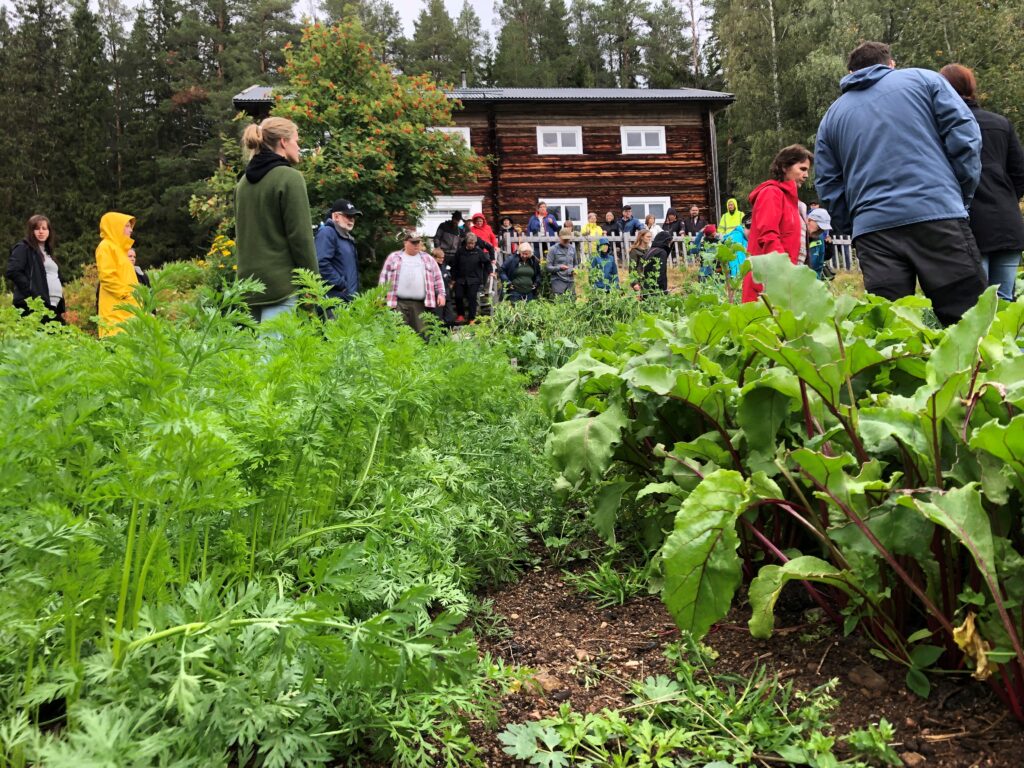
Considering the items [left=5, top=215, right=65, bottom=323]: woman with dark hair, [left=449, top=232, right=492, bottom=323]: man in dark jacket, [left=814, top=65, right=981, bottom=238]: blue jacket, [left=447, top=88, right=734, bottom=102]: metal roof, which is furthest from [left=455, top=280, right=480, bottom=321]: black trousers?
[left=447, top=88, right=734, bottom=102]: metal roof

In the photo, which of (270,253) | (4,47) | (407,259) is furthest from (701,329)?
(4,47)

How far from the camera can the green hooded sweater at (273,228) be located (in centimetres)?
438

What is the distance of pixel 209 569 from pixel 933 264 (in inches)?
143

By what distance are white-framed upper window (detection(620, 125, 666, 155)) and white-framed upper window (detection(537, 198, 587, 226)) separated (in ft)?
7.74

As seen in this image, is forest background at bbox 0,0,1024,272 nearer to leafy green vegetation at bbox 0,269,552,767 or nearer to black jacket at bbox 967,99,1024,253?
black jacket at bbox 967,99,1024,253

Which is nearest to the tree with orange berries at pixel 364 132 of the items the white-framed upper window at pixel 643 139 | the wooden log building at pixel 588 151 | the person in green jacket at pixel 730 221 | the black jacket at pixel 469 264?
the black jacket at pixel 469 264

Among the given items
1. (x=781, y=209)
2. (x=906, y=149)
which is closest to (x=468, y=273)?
(x=781, y=209)

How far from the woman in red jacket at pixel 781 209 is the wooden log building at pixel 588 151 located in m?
19.4

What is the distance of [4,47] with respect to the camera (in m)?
42.4

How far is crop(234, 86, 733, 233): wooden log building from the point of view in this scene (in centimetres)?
2486

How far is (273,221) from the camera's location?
443cm

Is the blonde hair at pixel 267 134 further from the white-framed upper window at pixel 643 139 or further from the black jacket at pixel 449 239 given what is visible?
the white-framed upper window at pixel 643 139

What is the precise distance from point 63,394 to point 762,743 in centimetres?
144

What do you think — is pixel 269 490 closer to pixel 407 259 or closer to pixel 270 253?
pixel 270 253
